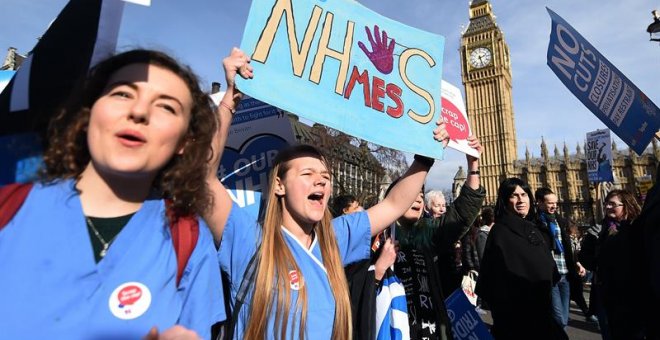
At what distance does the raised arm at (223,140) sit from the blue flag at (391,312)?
3.60 feet

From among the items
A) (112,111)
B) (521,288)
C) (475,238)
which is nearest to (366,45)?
(112,111)

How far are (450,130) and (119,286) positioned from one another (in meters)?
2.18

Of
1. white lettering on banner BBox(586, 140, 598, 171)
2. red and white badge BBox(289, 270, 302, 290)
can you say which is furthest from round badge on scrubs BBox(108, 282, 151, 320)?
white lettering on banner BBox(586, 140, 598, 171)

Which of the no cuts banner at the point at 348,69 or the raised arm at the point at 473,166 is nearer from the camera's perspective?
the no cuts banner at the point at 348,69

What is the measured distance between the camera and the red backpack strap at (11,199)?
88 centimetres

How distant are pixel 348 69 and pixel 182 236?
1.40 metres

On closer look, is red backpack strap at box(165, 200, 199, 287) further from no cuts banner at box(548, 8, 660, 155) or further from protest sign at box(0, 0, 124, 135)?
no cuts banner at box(548, 8, 660, 155)

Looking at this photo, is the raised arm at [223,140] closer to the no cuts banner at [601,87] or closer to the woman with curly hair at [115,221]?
the woman with curly hair at [115,221]

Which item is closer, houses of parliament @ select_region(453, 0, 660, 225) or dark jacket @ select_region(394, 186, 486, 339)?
dark jacket @ select_region(394, 186, 486, 339)

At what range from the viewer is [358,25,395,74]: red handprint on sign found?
2.26 m

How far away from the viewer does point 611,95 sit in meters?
3.91

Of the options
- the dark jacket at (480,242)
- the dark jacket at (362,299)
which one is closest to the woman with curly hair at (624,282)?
the dark jacket at (362,299)

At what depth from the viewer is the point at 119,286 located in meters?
0.93

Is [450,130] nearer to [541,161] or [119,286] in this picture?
[119,286]
